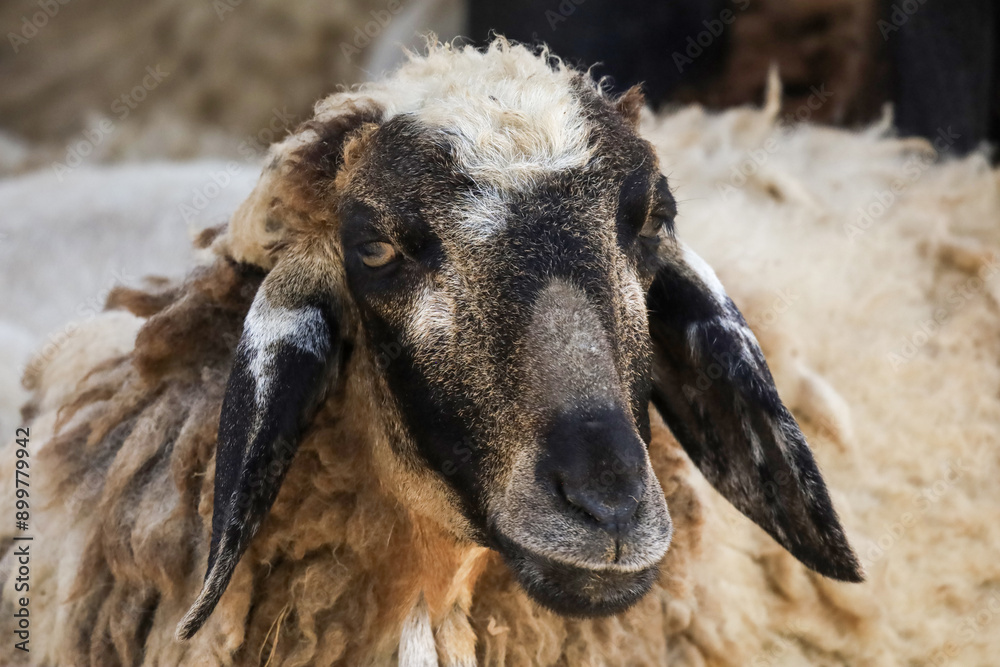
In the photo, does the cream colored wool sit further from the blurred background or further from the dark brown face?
the blurred background

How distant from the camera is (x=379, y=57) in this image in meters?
8.56

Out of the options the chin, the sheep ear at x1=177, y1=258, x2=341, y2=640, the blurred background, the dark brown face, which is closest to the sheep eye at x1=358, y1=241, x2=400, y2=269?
the dark brown face

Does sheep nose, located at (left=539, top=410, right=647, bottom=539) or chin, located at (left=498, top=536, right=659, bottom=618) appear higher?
sheep nose, located at (left=539, top=410, right=647, bottom=539)

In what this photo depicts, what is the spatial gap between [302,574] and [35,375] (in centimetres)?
150

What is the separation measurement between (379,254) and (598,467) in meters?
0.77

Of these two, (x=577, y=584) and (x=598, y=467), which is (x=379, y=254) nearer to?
(x=598, y=467)

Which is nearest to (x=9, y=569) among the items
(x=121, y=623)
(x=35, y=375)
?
(x=121, y=623)

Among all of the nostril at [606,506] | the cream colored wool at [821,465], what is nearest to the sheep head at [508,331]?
the nostril at [606,506]

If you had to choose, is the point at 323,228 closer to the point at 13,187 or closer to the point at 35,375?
the point at 35,375

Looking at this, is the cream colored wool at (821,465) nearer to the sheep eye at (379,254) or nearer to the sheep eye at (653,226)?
the sheep eye at (379,254)

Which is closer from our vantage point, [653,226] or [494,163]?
[494,163]

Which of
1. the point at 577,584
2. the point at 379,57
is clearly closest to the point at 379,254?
the point at 577,584

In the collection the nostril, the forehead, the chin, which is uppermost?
the forehead

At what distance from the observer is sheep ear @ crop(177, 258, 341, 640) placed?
7.18ft
